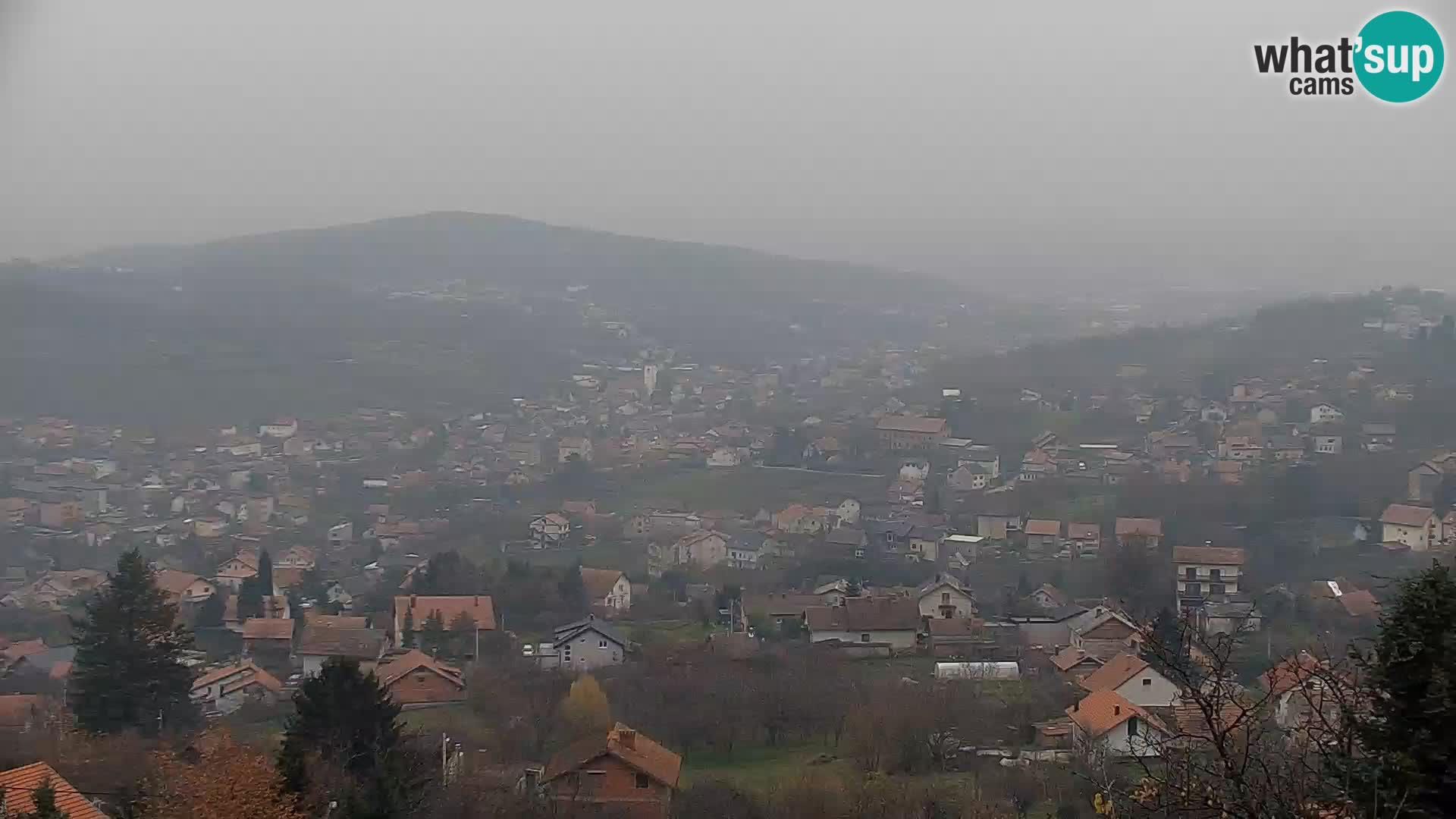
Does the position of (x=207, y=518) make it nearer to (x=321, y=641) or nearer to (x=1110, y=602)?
(x=321, y=641)

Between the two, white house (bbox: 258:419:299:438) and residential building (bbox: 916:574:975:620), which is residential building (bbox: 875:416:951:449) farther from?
white house (bbox: 258:419:299:438)

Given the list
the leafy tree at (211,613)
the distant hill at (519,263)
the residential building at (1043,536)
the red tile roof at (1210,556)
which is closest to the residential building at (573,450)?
the residential building at (1043,536)

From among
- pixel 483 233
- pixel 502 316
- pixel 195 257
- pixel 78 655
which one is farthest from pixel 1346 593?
pixel 483 233

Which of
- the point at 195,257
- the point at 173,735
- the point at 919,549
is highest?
the point at 195,257

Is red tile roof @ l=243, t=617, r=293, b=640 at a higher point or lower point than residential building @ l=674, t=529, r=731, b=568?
higher

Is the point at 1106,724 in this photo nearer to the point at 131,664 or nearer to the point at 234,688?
the point at 131,664

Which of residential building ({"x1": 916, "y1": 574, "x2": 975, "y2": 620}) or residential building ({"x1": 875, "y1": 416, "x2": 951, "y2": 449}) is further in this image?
residential building ({"x1": 875, "y1": 416, "x2": 951, "y2": 449})

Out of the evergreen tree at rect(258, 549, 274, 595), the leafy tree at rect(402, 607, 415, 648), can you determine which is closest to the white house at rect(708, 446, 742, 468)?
the evergreen tree at rect(258, 549, 274, 595)
